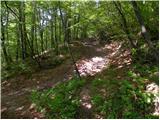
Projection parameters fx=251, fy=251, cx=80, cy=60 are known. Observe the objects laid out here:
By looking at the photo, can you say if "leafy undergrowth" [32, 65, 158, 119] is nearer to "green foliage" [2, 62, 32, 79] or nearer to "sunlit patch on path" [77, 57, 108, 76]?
"sunlit patch on path" [77, 57, 108, 76]

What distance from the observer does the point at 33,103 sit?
1206cm

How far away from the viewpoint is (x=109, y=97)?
10969 millimetres

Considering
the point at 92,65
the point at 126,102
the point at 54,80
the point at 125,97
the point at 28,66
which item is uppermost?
the point at 92,65

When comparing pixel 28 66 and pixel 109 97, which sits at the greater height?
pixel 28 66

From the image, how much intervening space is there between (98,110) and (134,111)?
4.92 feet

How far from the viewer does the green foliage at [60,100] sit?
1090cm

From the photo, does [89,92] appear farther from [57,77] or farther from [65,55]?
[65,55]

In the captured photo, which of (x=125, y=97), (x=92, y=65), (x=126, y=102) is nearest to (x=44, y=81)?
(x=92, y=65)

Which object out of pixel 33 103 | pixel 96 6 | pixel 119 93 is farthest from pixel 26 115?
pixel 96 6

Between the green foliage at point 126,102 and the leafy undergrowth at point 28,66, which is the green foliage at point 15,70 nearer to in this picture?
the leafy undergrowth at point 28,66

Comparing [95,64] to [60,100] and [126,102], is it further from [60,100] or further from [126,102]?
[126,102]

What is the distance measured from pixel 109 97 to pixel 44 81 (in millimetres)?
5523

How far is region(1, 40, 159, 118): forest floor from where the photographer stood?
11.4 meters

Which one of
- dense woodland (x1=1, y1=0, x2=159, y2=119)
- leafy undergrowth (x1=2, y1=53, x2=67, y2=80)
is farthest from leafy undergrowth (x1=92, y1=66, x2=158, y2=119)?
leafy undergrowth (x1=2, y1=53, x2=67, y2=80)
